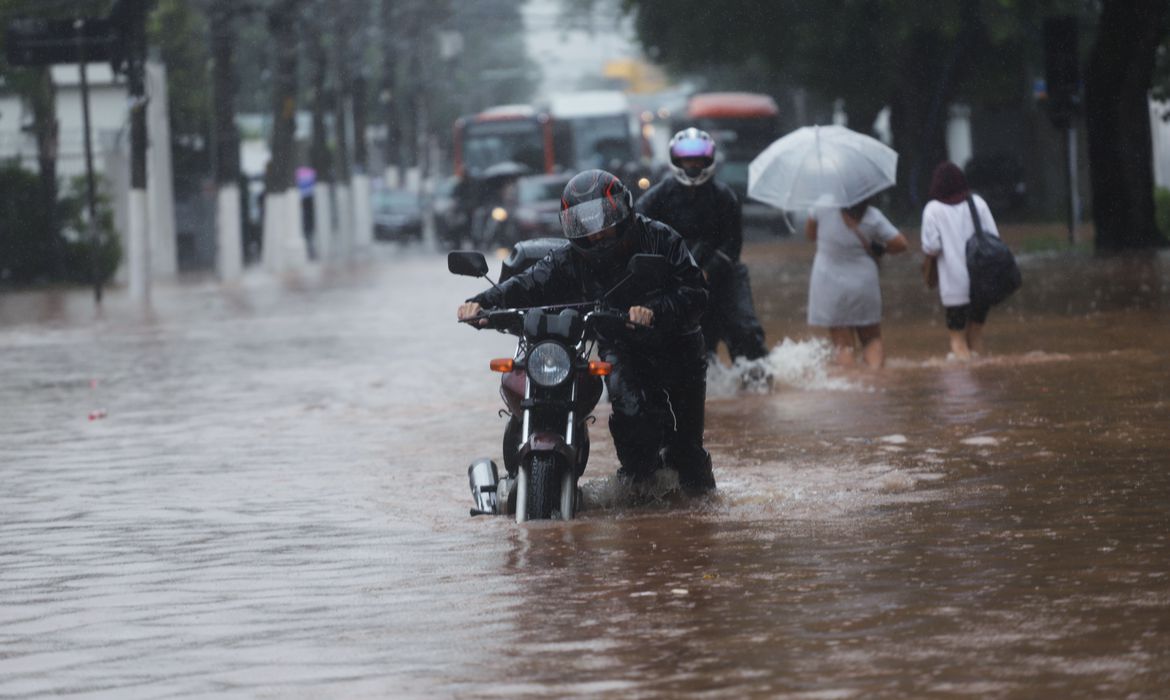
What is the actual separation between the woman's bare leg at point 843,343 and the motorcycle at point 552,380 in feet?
22.3

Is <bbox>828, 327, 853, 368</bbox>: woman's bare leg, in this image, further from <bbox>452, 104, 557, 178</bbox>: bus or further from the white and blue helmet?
<bbox>452, 104, 557, 178</bbox>: bus

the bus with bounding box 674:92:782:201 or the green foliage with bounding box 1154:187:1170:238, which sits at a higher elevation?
the bus with bounding box 674:92:782:201

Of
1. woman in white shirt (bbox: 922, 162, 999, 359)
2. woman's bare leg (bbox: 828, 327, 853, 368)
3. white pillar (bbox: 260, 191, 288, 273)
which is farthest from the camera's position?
white pillar (bbox: 260, 191, 288, 273)

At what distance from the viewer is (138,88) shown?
32.4 metres

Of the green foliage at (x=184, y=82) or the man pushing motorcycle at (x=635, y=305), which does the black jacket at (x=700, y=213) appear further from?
the green foliage at (x=184, y=82)

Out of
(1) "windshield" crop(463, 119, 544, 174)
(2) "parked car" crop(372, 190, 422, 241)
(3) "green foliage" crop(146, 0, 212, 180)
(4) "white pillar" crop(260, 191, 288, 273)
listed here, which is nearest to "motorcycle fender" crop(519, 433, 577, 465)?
(4) "white pillar" crop(260, 191, 288, 273)

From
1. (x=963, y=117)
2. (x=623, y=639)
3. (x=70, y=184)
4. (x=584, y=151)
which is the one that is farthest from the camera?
(x=963, y=117)

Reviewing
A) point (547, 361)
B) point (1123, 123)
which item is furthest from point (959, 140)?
point (547, 361)

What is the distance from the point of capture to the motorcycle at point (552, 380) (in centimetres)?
880

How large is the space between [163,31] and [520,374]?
47.4m

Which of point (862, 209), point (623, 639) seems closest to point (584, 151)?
point (862, 209)

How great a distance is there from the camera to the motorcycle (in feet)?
28.9

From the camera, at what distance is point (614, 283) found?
9.28 m

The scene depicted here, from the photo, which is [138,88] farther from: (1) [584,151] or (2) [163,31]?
(1) [584,151]
